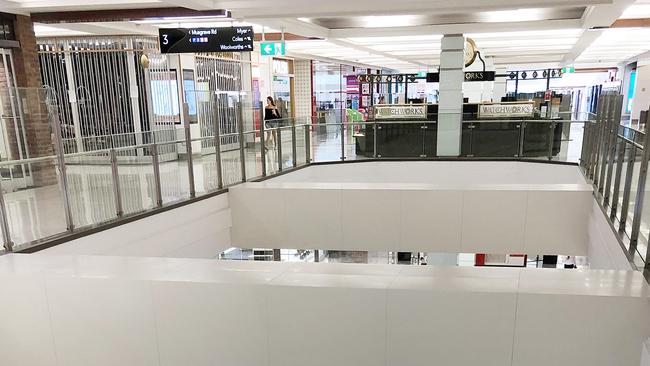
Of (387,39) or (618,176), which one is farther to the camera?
(387,39)

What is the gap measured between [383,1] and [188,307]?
5379 mm

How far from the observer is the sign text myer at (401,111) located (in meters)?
10.6

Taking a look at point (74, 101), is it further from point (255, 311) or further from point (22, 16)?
point (255, 311)

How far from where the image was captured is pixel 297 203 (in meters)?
6.53

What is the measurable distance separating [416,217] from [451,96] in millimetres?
5237

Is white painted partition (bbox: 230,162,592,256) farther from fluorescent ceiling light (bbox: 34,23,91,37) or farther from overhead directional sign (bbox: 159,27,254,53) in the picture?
fluorescent ceiling light (bbox: 34,23,91,37)

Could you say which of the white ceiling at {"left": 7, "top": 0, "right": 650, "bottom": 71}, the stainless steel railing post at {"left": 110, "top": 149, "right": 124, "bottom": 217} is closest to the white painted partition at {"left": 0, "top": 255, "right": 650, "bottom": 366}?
the stainless steel railing post at {"left": 110, "top": 149, "right": 124, "bottom": 217}

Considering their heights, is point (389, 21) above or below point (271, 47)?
above

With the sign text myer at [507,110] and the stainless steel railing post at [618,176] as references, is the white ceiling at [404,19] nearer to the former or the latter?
the sign text myer at [507,110]

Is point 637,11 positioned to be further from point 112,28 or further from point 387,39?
point 112,28

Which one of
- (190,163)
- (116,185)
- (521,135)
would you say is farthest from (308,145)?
(116,185)

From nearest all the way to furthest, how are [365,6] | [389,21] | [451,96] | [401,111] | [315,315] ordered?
[315,315] < [365,6] < [389,21] < [451,96] < [401,111]

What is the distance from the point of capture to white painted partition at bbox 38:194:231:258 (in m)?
4.80

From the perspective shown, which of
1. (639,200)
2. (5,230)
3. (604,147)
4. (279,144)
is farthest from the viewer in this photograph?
(279,144)
